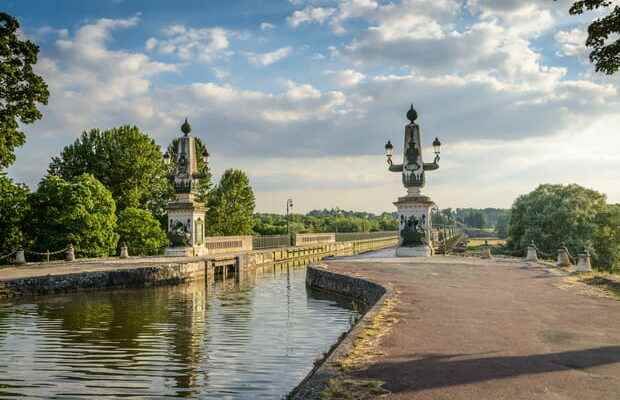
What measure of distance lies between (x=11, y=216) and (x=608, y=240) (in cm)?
5152

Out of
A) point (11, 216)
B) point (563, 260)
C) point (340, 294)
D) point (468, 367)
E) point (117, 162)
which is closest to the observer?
point (468, 367)

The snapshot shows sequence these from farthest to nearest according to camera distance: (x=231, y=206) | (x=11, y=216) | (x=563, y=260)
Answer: (x=231, y=206)
(x=11, y=216)
(x=563, y=260)

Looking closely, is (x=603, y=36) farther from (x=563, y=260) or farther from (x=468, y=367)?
(x=563, y=260)

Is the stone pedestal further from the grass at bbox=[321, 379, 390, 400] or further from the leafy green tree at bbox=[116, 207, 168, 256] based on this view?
the grass at bbox=[321, 379, 390, 400]

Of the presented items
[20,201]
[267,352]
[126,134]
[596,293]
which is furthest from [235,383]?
[126,134]

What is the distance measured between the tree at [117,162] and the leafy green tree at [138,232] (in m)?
5.95

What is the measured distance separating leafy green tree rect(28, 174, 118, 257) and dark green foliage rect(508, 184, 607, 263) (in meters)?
36.5

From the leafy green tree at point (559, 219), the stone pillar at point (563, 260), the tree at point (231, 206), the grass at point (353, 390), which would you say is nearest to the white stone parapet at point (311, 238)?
the tree at point (231, 206)

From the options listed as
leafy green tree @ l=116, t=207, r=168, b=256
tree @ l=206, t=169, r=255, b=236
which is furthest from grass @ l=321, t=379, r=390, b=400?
tree @ l=206, t=169, r=255, b=236

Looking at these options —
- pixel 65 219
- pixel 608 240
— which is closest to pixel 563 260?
pixel 608 240

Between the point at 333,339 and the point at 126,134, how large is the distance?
4903 centimetres

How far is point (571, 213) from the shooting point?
1956 inches

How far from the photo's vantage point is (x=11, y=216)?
39.8 meters

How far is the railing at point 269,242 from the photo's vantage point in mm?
Result: 61594
